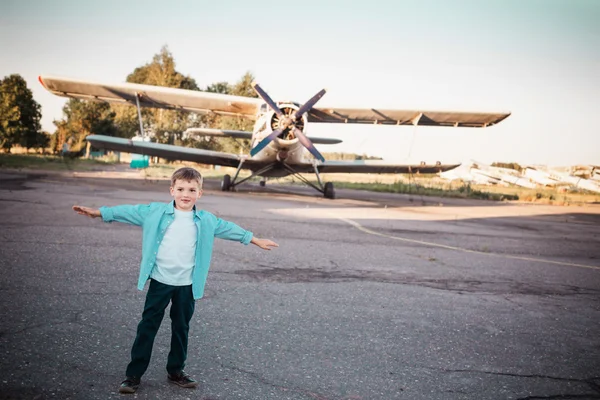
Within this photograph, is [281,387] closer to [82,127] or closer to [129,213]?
[129,213]

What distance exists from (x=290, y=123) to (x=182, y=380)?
13.3 meters

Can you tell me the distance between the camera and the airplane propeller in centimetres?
1496

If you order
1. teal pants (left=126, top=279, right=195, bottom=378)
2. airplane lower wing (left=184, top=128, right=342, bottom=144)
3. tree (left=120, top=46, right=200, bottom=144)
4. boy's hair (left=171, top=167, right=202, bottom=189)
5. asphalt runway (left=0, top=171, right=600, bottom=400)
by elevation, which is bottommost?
asphalt runway (left=0, top=171, right=600, bottom=400)

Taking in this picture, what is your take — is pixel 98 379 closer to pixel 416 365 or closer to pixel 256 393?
pixel 256 393

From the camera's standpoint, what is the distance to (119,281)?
4.02m

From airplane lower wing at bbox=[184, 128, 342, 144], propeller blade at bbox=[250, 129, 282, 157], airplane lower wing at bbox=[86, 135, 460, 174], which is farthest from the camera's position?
airplane lower wing at bbox=[184, 128, 342, 144]

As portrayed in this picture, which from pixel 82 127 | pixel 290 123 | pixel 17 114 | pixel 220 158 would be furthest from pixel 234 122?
pixel 290 123

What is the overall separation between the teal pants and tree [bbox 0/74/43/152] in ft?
131

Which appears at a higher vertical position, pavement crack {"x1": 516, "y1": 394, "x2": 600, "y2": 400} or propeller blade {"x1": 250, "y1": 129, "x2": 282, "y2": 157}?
propeller blade {"x1": 250, "y1": 129, "x2": 282, "y2": 157}

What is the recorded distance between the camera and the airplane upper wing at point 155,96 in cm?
1552

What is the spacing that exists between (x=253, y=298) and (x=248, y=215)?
5.63 m

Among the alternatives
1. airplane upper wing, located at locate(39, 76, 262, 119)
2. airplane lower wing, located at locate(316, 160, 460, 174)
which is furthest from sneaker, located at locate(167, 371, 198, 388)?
airplane lower wing, located at locate(316, 160, 460, 174)

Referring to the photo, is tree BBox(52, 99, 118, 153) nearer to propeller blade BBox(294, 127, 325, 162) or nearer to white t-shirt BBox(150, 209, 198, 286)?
propeller blade BBox(294, 127, 325, 162)

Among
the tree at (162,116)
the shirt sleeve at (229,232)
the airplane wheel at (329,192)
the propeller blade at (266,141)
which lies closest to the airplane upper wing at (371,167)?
the airplane wheel at (329,192)
